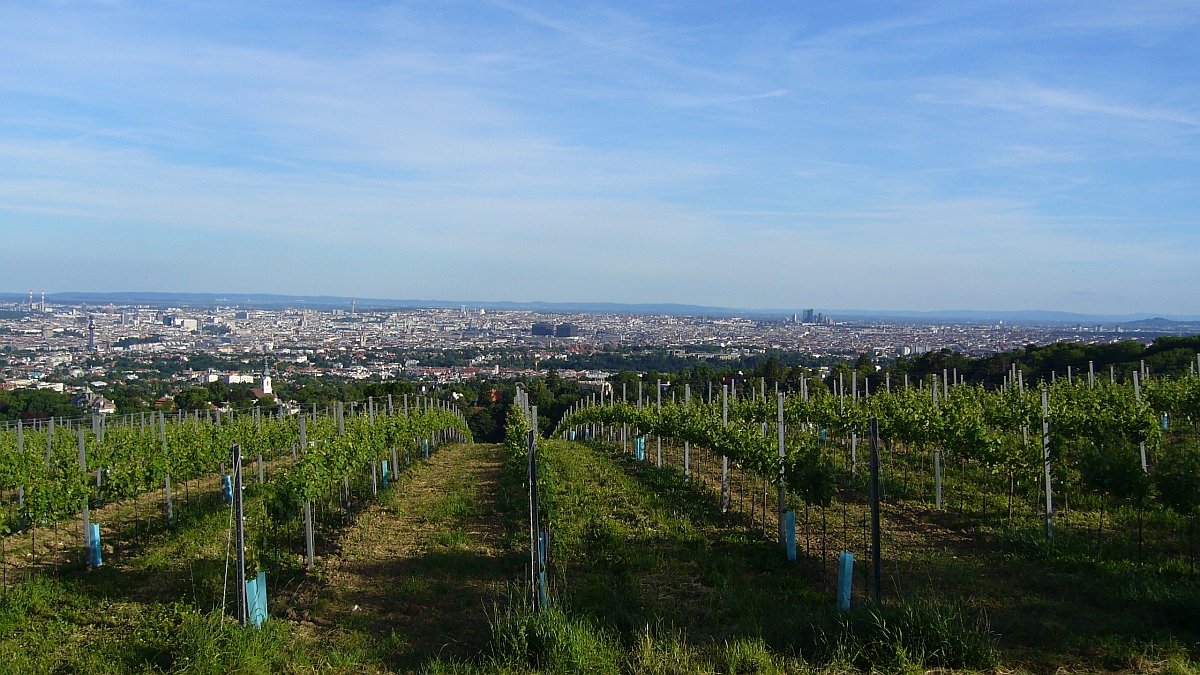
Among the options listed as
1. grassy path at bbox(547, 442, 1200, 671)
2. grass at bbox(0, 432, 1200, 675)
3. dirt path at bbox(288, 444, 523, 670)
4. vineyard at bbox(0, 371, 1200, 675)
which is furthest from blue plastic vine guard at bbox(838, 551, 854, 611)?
dirt path at bbox(288, 444, 523, 670)

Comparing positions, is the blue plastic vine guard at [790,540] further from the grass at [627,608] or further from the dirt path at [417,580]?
the dirt path at [417,580]

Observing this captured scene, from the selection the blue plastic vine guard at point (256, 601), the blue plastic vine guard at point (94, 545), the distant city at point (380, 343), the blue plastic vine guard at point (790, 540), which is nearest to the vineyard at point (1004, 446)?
the blue plastic vine guard at point (790, 540)

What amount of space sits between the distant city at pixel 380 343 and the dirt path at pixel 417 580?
45.2 metres

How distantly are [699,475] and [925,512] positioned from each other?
544 cm

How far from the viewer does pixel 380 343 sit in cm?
12900

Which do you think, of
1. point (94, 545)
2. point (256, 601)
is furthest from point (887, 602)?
point (94, 545)

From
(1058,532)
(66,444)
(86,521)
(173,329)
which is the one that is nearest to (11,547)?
(86,521)

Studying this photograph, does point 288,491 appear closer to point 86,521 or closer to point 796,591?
point 86,521

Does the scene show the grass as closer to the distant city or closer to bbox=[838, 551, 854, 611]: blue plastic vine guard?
bbox=[838, 551, 854, 611]: blue plastic vine guard

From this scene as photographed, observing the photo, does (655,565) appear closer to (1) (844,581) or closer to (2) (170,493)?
(1) (844,581)

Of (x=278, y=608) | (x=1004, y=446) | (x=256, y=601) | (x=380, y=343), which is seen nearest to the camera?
(x=256, y=601)

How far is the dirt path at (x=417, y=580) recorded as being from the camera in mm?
7211

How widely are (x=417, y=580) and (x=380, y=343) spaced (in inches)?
4912

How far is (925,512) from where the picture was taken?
12.0 m
